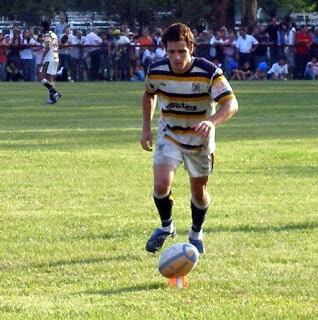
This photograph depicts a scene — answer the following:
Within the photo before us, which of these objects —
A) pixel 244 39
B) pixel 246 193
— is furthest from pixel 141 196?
pixel 244 39

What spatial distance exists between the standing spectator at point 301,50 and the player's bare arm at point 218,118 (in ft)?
109

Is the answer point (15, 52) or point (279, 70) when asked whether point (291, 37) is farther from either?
point (15, 52)

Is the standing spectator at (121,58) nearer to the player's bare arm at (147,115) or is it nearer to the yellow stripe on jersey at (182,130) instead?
the player's bare arm at (147,115)

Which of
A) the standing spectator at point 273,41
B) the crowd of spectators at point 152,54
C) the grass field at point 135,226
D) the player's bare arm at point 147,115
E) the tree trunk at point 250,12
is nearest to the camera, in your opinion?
the grass field at point 135,226

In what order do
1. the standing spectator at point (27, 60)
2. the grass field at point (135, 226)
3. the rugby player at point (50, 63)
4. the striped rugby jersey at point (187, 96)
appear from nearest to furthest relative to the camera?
the grass field at point (135, 226)
the striped rugby jersey at point (187, 96)
the rugby player at point (50, 63)
the standing spectator at point (27, 60)

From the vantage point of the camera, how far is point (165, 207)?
10.7 meters

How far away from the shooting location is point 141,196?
14.4 meters

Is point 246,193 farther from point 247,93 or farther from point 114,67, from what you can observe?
point 114,67


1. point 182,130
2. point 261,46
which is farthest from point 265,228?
point 261,46

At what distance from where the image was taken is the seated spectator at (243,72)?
43.7m

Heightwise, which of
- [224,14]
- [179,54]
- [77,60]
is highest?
[179,54]

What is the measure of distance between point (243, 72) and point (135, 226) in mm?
32228

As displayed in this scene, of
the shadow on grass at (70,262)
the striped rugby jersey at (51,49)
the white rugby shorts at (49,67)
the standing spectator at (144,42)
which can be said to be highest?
the shadow on grass at (70,262)

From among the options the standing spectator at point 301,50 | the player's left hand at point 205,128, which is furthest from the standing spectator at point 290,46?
the player's left hand at point 205,128
